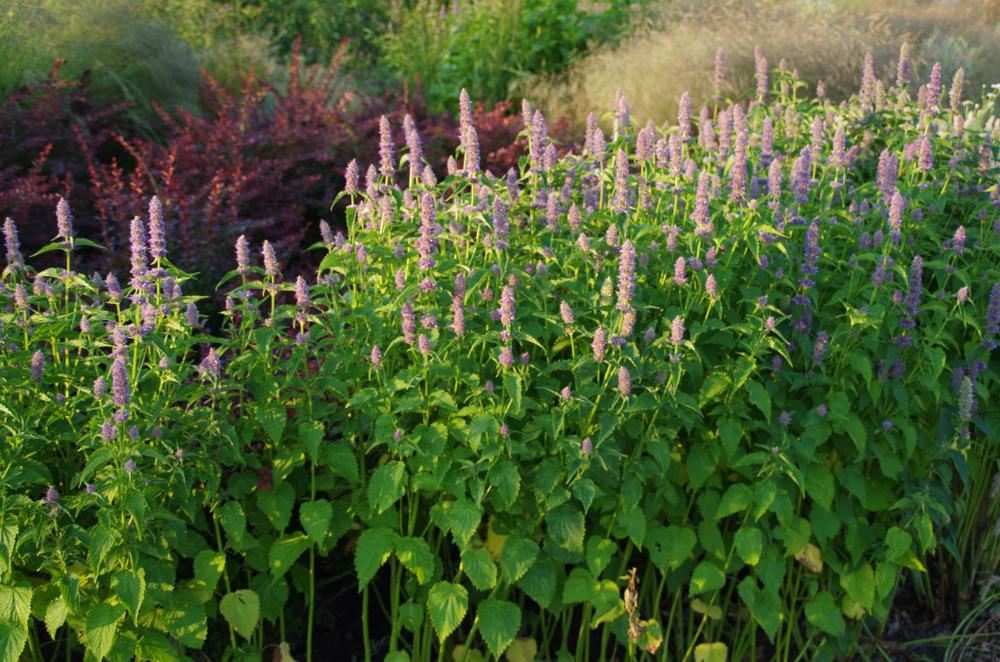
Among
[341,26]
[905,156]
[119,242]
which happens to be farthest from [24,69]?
[341,26]

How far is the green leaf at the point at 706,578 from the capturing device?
9.74ft

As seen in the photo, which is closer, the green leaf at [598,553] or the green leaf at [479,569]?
the green leaf at [479,569]

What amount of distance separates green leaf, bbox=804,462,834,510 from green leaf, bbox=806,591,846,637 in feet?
0.92

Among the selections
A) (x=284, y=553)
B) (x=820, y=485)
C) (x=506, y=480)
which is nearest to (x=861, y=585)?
(x=820, y=485)

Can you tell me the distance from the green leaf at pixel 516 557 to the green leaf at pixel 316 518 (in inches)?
17.7

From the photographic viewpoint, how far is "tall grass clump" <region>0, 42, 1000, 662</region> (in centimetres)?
272

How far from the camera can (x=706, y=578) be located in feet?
9.77

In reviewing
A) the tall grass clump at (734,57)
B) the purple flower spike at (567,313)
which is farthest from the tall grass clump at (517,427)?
the tall grass clump at (734,57)

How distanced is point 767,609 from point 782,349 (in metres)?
0.74

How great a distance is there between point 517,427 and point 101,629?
3.65ft

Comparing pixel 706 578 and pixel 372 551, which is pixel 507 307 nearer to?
pixel 372 551

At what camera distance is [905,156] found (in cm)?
374

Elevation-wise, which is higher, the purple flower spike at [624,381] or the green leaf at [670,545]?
the purple flower spike at [624,381]

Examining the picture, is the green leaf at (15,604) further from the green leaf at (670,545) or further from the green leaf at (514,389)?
the green leaf at (670,545)
